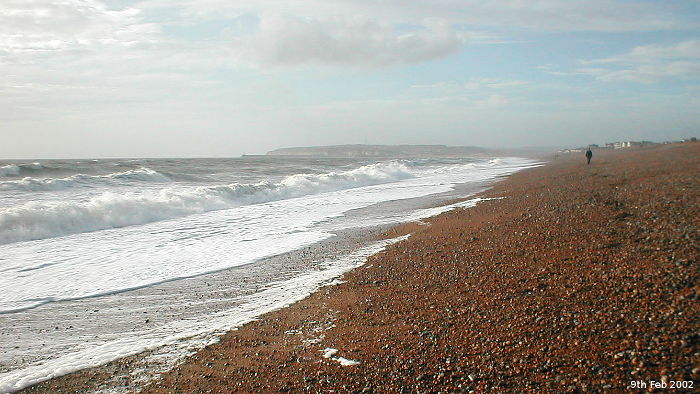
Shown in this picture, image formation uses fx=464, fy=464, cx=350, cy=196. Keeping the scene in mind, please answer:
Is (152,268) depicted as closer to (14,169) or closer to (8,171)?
(8,171)

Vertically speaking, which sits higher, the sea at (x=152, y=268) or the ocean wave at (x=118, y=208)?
the ocean wave at (x=118, y=208)

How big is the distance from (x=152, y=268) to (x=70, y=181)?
71.2ft

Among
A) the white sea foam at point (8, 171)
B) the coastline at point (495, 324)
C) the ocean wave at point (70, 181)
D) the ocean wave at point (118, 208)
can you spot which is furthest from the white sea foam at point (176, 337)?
the white sea foam at point (8, 171)

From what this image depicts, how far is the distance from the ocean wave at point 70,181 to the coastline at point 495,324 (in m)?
23.9

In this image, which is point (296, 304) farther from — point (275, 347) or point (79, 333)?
point (79, 333)

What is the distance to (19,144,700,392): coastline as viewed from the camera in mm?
4242

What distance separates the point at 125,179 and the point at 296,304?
93.7 feet

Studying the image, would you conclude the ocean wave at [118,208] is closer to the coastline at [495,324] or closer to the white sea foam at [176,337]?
the white sea foam at [176,337]

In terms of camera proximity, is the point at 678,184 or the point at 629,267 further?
the point at 678,184

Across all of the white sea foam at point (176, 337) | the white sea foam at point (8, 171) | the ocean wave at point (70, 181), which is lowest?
the white sea foam at point (176, 337)

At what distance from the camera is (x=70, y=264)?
1049 centimetres

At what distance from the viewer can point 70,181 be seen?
27578 millimetres

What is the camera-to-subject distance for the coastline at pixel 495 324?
4.24 meters

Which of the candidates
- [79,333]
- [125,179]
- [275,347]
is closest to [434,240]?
[275,347]
